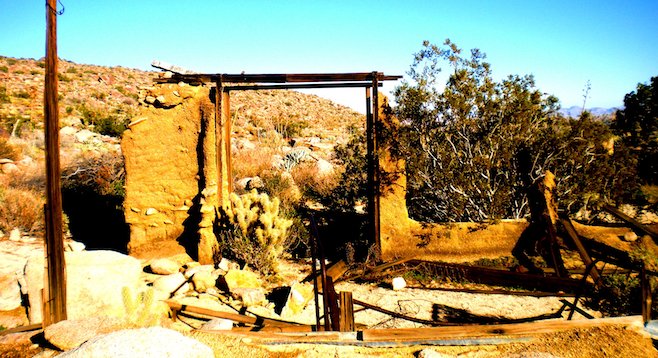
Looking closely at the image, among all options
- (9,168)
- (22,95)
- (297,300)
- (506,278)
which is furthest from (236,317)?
(22,95)

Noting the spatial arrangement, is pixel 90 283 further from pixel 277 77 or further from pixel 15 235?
pixel 15 235

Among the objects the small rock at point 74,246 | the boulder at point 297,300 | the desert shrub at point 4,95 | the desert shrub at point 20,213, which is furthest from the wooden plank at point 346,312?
the desert shrub at point 4,95

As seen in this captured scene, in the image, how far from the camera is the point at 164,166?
20.0 ft

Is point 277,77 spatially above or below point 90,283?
above

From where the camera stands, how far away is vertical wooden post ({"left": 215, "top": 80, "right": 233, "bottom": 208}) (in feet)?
19.6

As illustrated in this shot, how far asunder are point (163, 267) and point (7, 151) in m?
9.97

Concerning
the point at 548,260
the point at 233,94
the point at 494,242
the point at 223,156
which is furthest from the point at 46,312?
the point at 233,94

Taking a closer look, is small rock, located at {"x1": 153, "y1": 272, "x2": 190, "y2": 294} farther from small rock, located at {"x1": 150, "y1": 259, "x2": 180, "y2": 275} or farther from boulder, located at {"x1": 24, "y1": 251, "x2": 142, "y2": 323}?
boulder, located at {"x1": 24, "y1": 251, "x2": 142, "y2": 323}

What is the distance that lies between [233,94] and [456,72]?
86.2ft

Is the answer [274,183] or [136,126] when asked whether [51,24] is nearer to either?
[136,126]

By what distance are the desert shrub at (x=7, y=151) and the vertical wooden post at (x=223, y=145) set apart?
9.84 meters

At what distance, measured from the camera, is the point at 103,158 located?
397 inches

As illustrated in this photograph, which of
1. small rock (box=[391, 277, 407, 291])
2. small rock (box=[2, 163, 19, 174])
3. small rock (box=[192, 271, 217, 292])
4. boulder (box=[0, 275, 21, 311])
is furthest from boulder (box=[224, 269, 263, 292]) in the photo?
small rock (box=[2, 163, 19, 174])

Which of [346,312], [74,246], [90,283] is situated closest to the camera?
[346,312]
